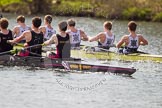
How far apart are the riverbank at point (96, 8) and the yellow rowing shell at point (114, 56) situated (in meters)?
26.7

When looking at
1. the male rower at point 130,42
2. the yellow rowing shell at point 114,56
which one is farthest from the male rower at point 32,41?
the male rower at point 130,42

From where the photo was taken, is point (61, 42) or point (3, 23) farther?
point (3, 23)

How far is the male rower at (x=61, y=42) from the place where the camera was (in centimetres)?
2347

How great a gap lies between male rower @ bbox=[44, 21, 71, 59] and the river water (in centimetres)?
77

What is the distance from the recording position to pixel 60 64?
2339 cm

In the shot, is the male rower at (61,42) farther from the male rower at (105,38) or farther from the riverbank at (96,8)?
the riverbank at (96,8)

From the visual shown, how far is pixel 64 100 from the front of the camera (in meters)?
18.8

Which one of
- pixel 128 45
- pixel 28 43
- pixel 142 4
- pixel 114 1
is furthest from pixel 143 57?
pixel 142 4

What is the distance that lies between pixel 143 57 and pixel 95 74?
3696mm

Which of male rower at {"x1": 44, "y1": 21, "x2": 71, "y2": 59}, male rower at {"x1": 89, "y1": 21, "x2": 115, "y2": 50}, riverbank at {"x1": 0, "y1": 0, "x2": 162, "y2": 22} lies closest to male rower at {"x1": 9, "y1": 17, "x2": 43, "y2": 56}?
male rower at {"x1": 44, "y1": 21, "x2": 71, "y2": 59}

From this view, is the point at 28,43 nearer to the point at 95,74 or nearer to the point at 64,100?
the point at 95,74

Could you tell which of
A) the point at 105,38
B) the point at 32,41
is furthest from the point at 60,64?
the point at 105,38

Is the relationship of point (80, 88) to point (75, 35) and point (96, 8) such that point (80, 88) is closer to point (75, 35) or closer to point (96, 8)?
point (75, 35)

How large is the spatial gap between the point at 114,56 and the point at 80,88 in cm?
581
